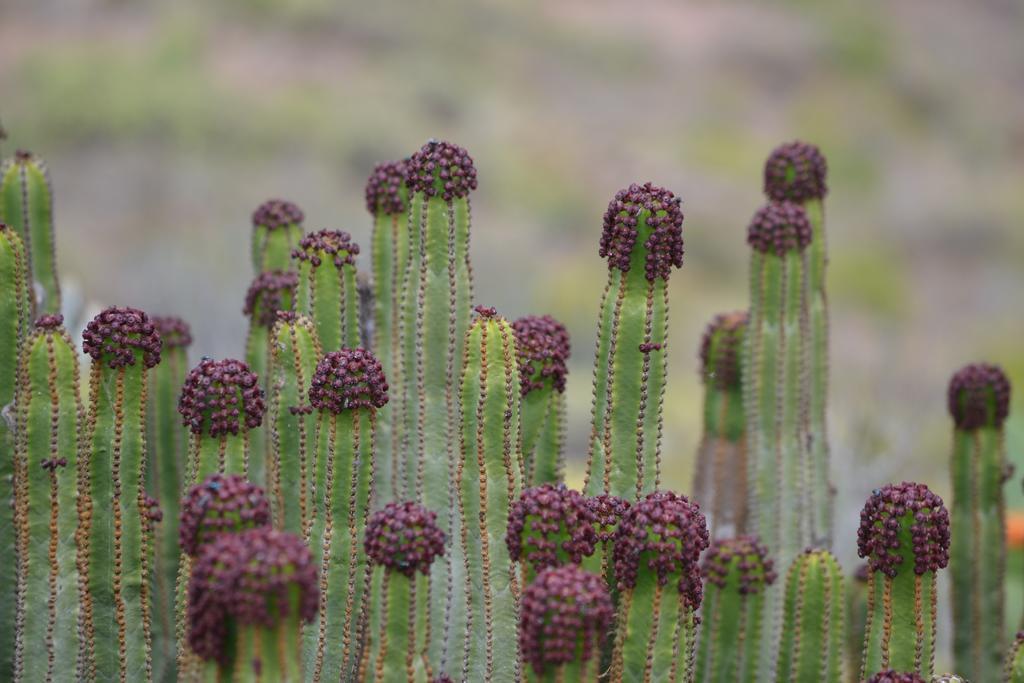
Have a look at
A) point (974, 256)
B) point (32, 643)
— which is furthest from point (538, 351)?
point (974, 256)

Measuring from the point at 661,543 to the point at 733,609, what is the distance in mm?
1316

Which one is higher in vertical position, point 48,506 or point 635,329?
A: point 635,329

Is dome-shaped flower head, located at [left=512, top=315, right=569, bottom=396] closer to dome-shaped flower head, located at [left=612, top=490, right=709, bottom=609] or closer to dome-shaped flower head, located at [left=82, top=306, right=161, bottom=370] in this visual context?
dome-shaped flower head, located at [left=612, top=490, right=709, bottom=609]

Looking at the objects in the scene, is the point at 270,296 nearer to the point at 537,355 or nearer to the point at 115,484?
the point at 537,355

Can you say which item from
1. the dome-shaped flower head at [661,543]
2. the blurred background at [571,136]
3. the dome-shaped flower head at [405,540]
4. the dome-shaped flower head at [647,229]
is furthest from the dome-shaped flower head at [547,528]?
the blurred background at [571,136]

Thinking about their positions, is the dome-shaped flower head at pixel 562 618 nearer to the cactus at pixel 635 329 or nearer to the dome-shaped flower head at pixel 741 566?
the cactus at pixel 635 329

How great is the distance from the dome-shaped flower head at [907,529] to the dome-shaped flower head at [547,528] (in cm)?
83

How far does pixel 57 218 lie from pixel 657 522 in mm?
17619

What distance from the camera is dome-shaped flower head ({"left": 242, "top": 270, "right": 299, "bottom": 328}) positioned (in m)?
4.70

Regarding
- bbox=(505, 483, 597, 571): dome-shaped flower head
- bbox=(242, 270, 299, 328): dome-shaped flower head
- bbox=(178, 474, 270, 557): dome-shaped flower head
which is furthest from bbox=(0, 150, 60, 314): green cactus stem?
bbox=(505, 483, 597, 571): dome-shaped flower head

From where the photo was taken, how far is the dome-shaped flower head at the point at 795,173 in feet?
16.9

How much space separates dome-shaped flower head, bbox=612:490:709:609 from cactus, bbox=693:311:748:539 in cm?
188

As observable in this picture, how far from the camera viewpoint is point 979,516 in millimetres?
5195

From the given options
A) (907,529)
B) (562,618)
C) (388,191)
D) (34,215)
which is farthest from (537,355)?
(34,215)
